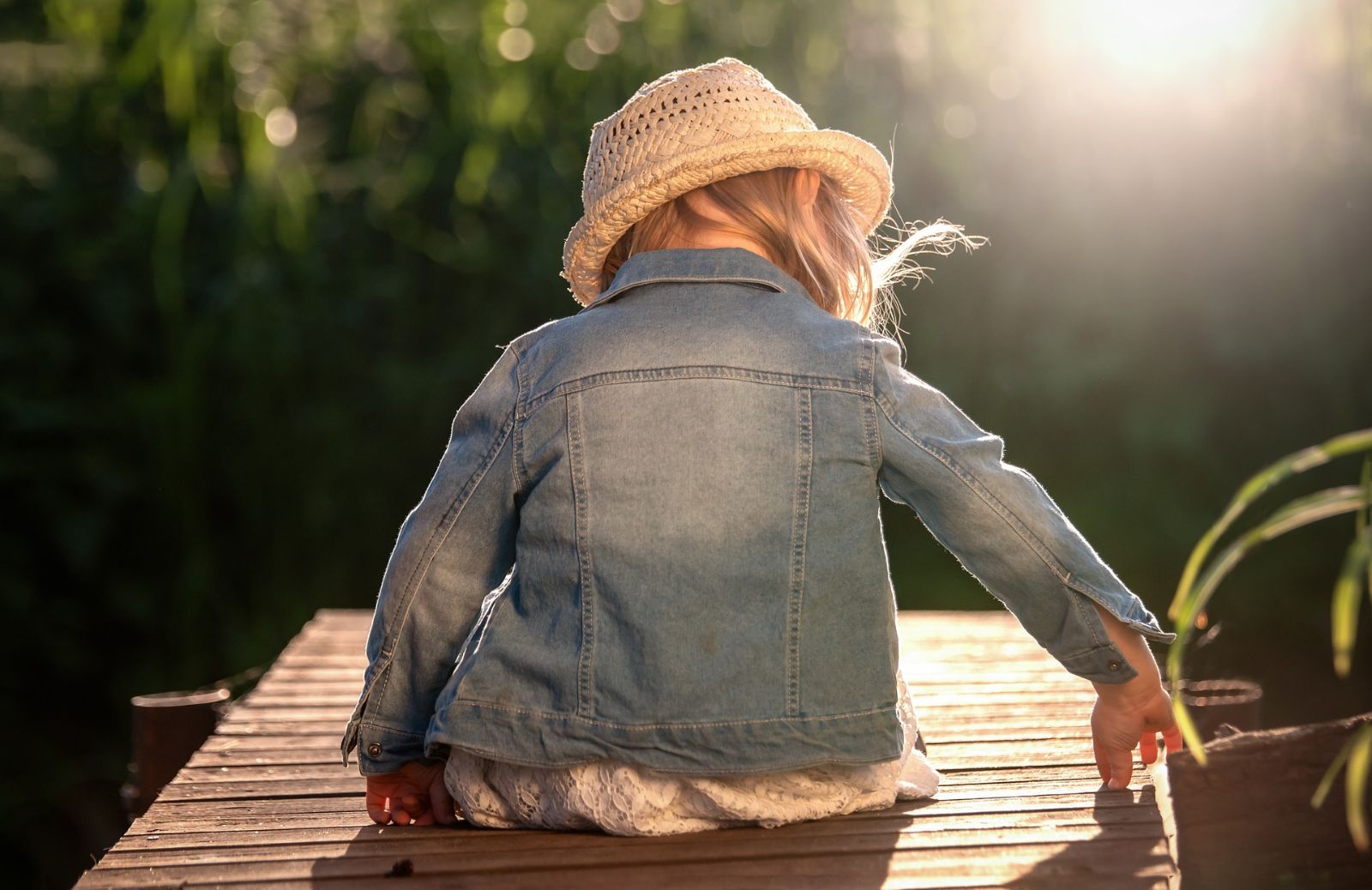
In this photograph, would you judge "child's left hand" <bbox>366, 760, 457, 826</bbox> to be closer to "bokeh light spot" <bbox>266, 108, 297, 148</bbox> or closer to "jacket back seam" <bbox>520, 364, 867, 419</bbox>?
"jacket back seam" <bbox>520, 364, 867, 419</bbox>

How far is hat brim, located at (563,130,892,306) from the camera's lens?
1.72m

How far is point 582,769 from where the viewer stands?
167 cm

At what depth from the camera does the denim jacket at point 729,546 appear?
162cm

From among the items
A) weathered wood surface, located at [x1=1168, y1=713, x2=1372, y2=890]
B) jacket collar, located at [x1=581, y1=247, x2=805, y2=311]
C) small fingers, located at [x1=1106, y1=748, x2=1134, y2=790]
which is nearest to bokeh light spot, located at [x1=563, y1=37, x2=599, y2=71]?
jacket collar, located at [x1=581, y1=247, x2=805, y2=311]

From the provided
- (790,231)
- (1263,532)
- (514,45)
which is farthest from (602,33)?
(1263,532)

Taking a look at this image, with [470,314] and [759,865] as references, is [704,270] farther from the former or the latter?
[470,314]

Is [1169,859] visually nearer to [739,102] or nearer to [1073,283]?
[739,102]

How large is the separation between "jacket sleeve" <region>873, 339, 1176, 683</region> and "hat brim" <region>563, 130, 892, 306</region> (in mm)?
264

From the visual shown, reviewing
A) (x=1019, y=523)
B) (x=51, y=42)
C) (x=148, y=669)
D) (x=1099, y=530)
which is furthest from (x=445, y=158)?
(x=1019, y=523)

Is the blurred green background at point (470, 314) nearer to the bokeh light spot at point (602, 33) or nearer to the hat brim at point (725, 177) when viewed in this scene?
the bokeh light spot at point (602, 33)

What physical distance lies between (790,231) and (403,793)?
2.68 feet

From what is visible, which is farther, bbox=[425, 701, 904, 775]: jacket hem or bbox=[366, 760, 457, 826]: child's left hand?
bbox=[366, 760, 457, 826]: child's left hand

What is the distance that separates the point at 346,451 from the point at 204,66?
4.49 ft

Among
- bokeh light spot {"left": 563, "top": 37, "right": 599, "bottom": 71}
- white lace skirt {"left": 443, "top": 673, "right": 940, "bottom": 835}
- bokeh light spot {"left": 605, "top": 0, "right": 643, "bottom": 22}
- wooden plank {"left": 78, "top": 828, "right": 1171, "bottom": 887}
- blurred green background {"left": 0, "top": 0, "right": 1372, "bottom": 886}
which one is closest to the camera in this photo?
wooden plank {"left": 78, "top": 828, "right": 1171, "bottom": 887}
